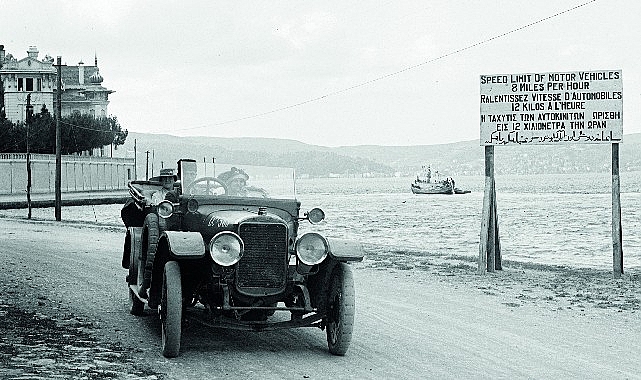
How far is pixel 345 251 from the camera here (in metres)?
9.21

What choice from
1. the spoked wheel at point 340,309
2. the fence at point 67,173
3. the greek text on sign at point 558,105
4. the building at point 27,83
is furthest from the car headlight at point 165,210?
the building at point 27,83

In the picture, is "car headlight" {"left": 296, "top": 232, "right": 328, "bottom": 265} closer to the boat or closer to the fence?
the fence

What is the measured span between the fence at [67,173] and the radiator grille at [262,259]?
75257 millimetres

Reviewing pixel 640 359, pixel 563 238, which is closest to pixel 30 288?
pixel 640 359

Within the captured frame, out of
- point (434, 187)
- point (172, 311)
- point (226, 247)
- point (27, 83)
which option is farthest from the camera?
point (434, 187)

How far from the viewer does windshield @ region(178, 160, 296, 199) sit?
10281mm

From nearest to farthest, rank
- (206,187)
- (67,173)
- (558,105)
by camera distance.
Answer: (206,187), (558,105), (67,173)

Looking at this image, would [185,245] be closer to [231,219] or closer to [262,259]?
[231,219]

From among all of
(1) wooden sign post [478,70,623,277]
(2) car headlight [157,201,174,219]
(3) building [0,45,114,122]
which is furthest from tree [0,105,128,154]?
(2) car headlight [157,201,174,219]

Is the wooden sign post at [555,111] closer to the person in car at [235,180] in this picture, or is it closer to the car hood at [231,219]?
the person in car at [235,180]

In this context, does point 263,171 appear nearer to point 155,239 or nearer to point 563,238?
point 155,239

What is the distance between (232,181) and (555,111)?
8.64m

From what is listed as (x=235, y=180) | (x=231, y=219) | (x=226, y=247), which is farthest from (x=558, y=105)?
(x=226, y=247)

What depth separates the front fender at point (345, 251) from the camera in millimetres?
9129
